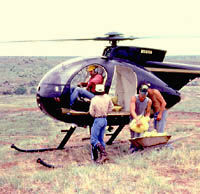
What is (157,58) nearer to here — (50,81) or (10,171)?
(50,81)

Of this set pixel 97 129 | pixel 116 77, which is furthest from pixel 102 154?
pixel 116 77

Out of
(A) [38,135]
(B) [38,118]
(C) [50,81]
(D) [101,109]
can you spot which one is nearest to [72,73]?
(C) [50,81]

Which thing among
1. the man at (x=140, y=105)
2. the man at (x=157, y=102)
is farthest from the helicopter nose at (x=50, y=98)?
the man at (x=157, y=102)

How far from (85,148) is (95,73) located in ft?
9.17

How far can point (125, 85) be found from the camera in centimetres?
1122

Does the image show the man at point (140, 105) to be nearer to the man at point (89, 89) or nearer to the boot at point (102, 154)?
the man at point (89, 89)

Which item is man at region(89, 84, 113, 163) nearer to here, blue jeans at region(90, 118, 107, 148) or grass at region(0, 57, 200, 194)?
blue jeans at region(90, 118, 107, 148)

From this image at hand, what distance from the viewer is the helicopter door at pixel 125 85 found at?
1080 cm

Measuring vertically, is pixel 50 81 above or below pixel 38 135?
above

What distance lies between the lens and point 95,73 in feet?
32.7

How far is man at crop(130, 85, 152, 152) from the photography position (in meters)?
9.51

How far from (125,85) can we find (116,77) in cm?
46

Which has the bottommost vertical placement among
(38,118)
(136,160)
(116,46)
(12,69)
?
(12,69)

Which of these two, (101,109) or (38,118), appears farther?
(38,118)
